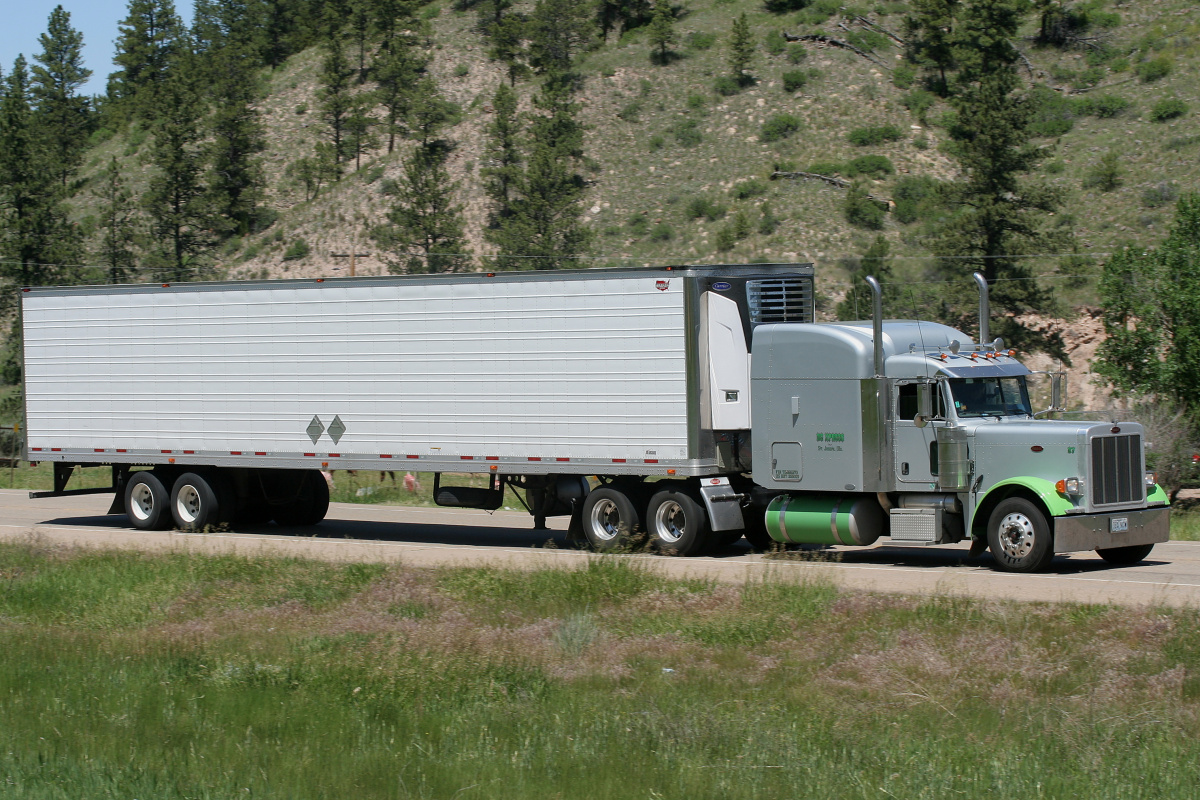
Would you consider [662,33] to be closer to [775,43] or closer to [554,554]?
[775,43]

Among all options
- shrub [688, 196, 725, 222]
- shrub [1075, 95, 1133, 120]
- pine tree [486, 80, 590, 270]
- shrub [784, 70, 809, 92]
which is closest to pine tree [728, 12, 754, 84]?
shrub [784, 70, 809, 92]

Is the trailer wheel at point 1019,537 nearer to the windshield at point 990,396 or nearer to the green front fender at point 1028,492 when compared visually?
the green front fender at point 1028,492

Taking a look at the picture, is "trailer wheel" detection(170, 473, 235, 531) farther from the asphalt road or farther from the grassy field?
the grassy field

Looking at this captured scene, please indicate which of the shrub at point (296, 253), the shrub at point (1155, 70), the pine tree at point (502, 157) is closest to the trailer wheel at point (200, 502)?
the pine tree at point (502, 157)

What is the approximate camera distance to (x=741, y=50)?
285 ft

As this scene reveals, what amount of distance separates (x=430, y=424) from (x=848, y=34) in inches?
3033

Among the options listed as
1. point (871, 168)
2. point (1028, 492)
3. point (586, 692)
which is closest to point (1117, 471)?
point (1028, 492)

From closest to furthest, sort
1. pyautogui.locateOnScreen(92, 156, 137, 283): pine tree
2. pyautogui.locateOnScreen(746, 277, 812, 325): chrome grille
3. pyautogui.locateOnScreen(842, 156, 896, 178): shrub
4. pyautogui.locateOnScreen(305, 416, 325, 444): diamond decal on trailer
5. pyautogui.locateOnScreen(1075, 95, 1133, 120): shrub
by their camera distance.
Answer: pyautogui.locateOnScreen(746, 277, 812, 325): chrome grille
pyautogui.locateOnScreen(305, 416, 325, 444): diamond decal on trailer
pyautogui.locateOnScreen(92, 156, 137, 283): pine tree
pyautogui.locateOnScreen(842, 156, 896, 178): shrub
pyautogui.locateOnScreen(1075, 95, 1133, 120): shrub

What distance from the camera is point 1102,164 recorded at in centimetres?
6906

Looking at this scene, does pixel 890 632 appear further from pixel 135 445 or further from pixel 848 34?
pixel 848 34

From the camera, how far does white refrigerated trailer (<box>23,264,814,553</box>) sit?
702 inches

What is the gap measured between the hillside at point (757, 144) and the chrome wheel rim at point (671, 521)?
44.1 meters

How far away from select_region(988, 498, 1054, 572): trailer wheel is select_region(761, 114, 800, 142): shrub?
66.7 m

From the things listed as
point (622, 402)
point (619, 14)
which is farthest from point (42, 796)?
point (619, 14)
